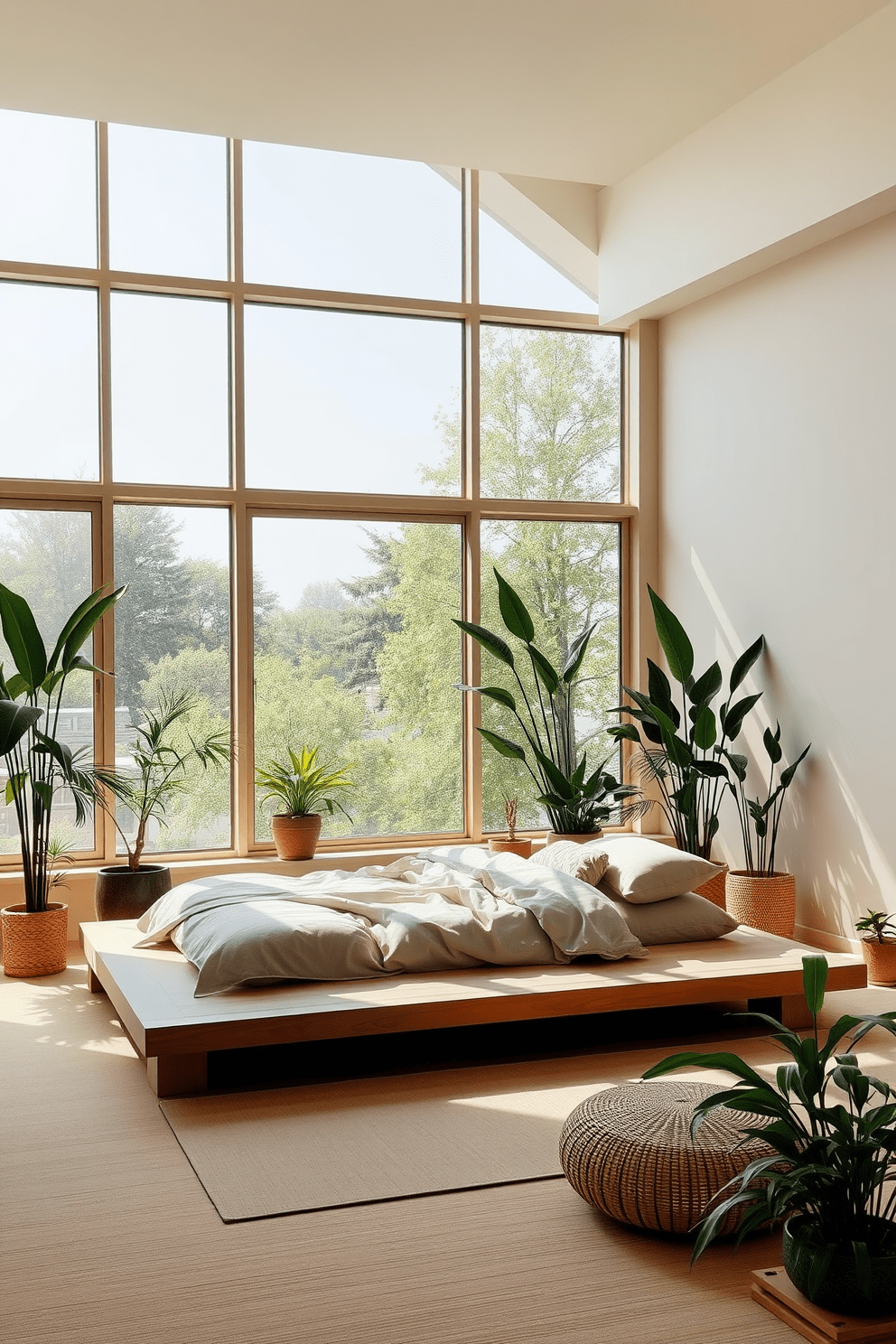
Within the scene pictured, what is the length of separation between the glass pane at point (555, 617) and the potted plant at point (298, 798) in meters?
0.96

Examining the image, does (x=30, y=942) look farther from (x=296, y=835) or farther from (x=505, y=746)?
(x=505, y=746)

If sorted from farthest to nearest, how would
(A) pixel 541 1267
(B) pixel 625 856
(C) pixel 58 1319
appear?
(B) pixel 625 856 → (A) pixel 541 1267 → (C) pixel 58 1319

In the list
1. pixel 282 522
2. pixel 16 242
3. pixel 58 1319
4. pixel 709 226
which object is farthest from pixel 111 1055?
pixel 709 226

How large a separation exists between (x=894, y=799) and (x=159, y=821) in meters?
3.49

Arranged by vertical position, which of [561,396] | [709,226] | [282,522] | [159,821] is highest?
[709,226]

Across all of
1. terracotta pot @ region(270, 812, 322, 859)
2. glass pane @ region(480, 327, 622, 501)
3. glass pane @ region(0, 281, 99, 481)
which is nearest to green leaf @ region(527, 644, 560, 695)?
glass pane @ region(480, 327, 622, 501)

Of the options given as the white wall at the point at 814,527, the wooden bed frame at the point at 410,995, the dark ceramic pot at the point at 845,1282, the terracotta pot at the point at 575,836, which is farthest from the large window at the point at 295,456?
the dark ceramic pot at the point at 845,1282

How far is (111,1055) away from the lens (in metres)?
4.17

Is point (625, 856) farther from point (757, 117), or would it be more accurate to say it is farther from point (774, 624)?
point (757, 117)

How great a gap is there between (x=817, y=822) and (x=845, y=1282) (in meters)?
3.65

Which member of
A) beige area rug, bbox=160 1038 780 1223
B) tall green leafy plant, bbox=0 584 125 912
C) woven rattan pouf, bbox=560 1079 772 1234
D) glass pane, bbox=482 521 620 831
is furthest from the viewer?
glass pane, bbox=482 521 620 831

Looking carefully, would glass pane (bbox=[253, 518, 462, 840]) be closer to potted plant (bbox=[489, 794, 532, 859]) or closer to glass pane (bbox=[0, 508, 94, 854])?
potted plant (bbox=[489, 794, 532, 859])

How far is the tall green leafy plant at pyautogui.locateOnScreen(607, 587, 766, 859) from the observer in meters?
5.97

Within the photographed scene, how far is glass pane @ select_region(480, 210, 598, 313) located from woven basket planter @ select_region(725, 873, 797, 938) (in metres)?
3.37
